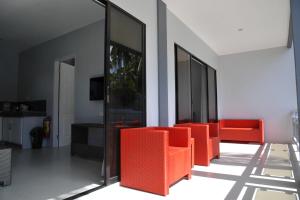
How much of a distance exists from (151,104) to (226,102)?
4852 millimetres

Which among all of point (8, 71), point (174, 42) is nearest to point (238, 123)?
point (174, 42)

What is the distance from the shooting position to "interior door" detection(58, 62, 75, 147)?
6.17 meters

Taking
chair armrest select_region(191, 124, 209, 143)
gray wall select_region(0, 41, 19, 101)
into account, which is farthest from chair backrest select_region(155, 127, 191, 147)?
gray wall select_region(0, 41, 19, 101)

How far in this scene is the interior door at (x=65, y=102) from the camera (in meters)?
6.17

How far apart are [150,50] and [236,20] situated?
8.27 ft

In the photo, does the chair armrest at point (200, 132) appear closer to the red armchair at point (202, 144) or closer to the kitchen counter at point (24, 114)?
the red armchair at point (202, 144)

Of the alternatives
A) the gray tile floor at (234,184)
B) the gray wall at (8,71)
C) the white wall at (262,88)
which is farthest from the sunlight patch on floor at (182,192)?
the gray wall at (8,71)

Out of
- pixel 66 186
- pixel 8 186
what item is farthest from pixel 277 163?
pixel 8 186

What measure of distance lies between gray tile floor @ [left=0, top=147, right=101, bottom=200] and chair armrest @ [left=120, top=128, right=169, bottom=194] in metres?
0.54

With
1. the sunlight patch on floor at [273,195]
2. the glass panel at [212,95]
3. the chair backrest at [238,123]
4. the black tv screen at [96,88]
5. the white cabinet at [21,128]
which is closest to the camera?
the sunlight patch on floor at [273,195]

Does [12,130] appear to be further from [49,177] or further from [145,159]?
[145,159]

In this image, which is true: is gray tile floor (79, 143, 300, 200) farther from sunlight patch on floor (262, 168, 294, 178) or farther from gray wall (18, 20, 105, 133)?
gray wall (18, 20, 105, 133)

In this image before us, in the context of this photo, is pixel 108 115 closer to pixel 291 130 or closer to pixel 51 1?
pixel 51 1

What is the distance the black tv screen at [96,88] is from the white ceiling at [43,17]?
4.81ft
